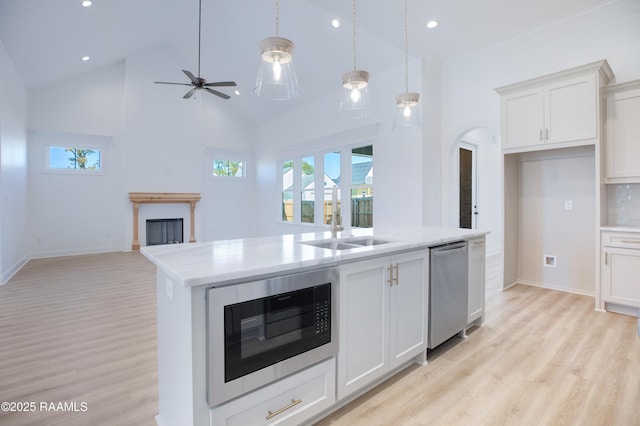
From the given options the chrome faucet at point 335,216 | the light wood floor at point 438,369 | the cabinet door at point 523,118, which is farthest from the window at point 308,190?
the chrome faucet at point 335,216

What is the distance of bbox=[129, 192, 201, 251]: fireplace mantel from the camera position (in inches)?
289

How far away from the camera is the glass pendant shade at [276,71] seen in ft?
6.13

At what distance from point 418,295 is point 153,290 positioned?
140 inches

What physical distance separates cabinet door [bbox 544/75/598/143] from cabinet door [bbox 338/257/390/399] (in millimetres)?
3008

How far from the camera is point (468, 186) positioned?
6.45 m

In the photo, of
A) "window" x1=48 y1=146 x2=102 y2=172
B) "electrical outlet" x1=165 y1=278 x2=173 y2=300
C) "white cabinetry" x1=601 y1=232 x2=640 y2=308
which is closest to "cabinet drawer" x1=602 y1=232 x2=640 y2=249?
"white cabinetry" x1=601 y1=232 x2=640 y2=308

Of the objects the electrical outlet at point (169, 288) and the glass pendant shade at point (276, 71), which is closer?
the electrical outlet at point (169, 288)

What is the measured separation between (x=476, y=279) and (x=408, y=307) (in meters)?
1.10

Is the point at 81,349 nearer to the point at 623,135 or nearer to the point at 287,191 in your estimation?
the point at 623,135

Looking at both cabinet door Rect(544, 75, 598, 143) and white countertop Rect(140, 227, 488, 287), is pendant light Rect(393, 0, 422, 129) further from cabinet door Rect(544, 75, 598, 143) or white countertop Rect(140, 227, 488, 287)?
cabinet door Rect(544, 75, 598, 143)

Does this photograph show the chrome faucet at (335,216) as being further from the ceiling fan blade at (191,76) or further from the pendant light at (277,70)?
the ceiling fan blade at (191,76)

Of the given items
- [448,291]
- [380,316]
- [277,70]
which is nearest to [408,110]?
[277,70]

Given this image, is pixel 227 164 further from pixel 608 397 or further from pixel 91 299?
pixel 608 397

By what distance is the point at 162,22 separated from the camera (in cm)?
648
